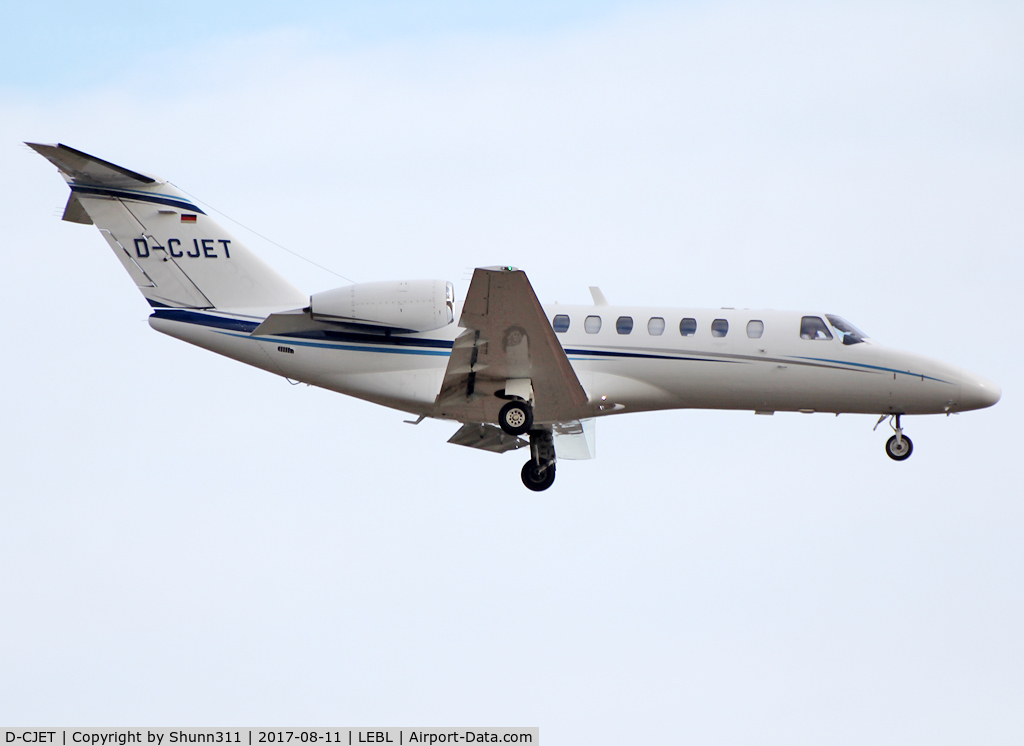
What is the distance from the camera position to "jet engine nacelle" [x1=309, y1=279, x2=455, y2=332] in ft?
58.0

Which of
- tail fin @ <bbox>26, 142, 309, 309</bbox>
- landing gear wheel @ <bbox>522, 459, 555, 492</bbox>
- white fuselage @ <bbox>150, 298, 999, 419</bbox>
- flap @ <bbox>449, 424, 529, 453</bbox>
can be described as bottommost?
landing gear wheel @ <bbox>522, 459, 555, 492</bbox>

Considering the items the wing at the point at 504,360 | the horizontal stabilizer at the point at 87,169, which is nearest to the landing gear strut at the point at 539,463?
the wing at the point at 504,360

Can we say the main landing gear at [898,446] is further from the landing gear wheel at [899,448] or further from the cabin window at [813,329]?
the cabin window at [813,329]

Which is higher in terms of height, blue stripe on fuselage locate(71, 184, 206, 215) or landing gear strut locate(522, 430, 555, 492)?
blue stripe on fuselage locate(71, 184, 206, 215)

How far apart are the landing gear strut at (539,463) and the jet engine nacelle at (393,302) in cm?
312

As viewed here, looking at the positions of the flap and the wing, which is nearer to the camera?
the wing

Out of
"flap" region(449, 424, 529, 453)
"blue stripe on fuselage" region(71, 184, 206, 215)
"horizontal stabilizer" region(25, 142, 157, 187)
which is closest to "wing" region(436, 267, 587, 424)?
"flap" region(449, 424, 529, 453)

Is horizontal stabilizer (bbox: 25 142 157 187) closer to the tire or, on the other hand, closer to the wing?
the wing

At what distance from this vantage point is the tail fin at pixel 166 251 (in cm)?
1920

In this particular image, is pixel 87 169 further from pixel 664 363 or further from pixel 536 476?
pixel 664 363

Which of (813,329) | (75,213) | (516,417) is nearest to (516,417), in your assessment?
(516,417)

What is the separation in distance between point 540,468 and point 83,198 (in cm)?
832

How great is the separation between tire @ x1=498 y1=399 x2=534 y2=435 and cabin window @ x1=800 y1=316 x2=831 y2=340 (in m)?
4.55

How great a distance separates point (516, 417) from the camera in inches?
706
